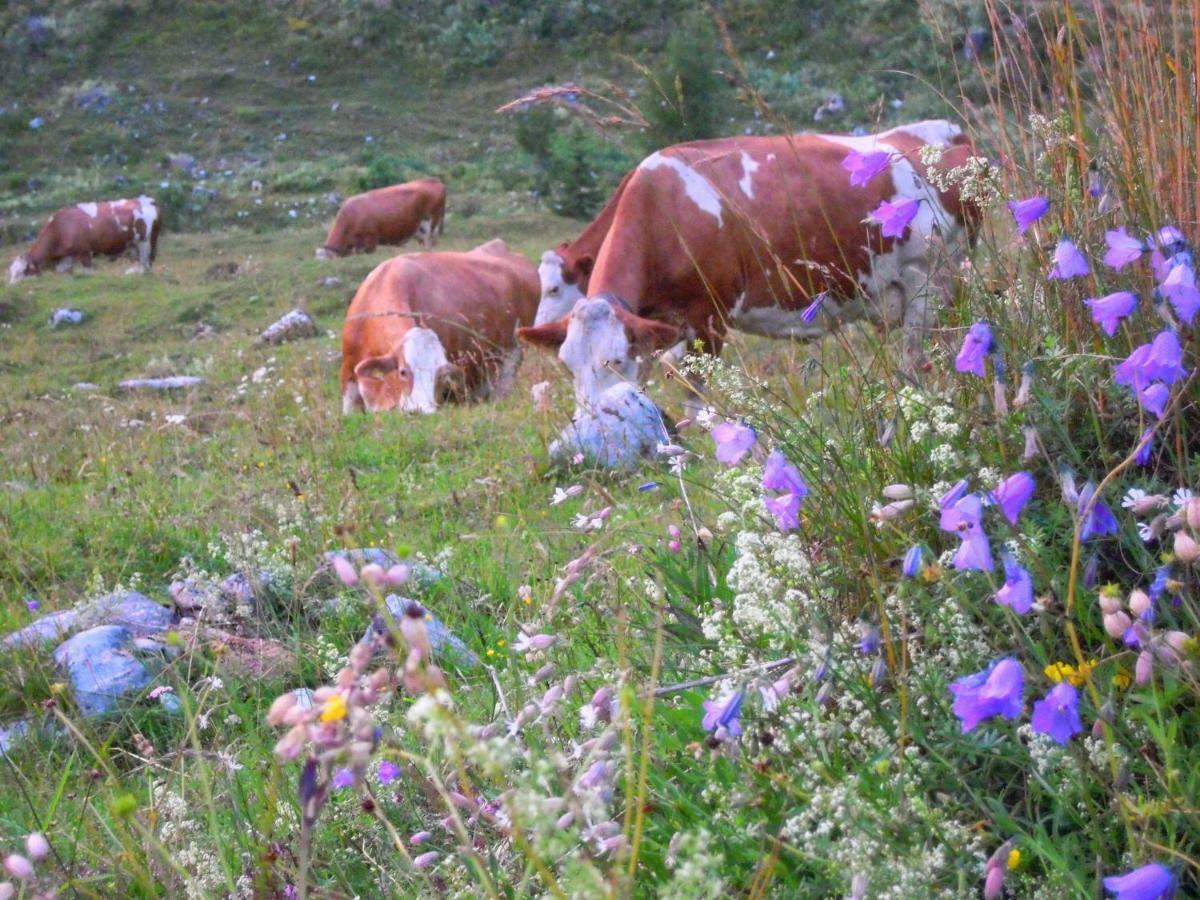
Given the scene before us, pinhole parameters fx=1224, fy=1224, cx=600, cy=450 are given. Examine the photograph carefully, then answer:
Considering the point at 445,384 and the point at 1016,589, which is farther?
the point at 445,384

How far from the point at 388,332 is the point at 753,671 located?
9.16 metres

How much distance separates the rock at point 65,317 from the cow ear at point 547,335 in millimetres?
12614

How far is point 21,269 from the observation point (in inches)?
968

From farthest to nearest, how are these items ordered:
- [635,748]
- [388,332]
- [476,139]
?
[476,139], [388,332], [635,748]

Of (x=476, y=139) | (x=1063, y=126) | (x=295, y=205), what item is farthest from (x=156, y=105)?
(x=1063, y=126)

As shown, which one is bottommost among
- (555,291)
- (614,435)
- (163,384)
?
(163,384)

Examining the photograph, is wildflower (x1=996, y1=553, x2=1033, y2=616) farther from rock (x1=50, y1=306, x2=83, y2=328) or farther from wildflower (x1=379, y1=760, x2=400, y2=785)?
rock (x1=50, y1=306, x2=83, y2=328)

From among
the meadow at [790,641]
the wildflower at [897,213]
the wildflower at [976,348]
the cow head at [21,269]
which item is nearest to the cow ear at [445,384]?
the meadow at [790,641]

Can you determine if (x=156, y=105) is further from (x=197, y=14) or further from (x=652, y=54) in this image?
(x=652, y=54)

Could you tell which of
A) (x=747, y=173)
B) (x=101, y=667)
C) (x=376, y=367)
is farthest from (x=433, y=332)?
(x=101, y=667)

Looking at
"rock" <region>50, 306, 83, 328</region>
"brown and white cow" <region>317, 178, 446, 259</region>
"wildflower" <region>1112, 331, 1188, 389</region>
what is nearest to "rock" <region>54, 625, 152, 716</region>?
"wildflower" <region>1112, 331, 1188, 389</region>

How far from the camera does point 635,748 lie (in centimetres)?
211

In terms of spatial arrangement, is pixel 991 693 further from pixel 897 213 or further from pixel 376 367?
pixel 376 367

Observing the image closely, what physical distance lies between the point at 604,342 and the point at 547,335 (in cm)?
57
